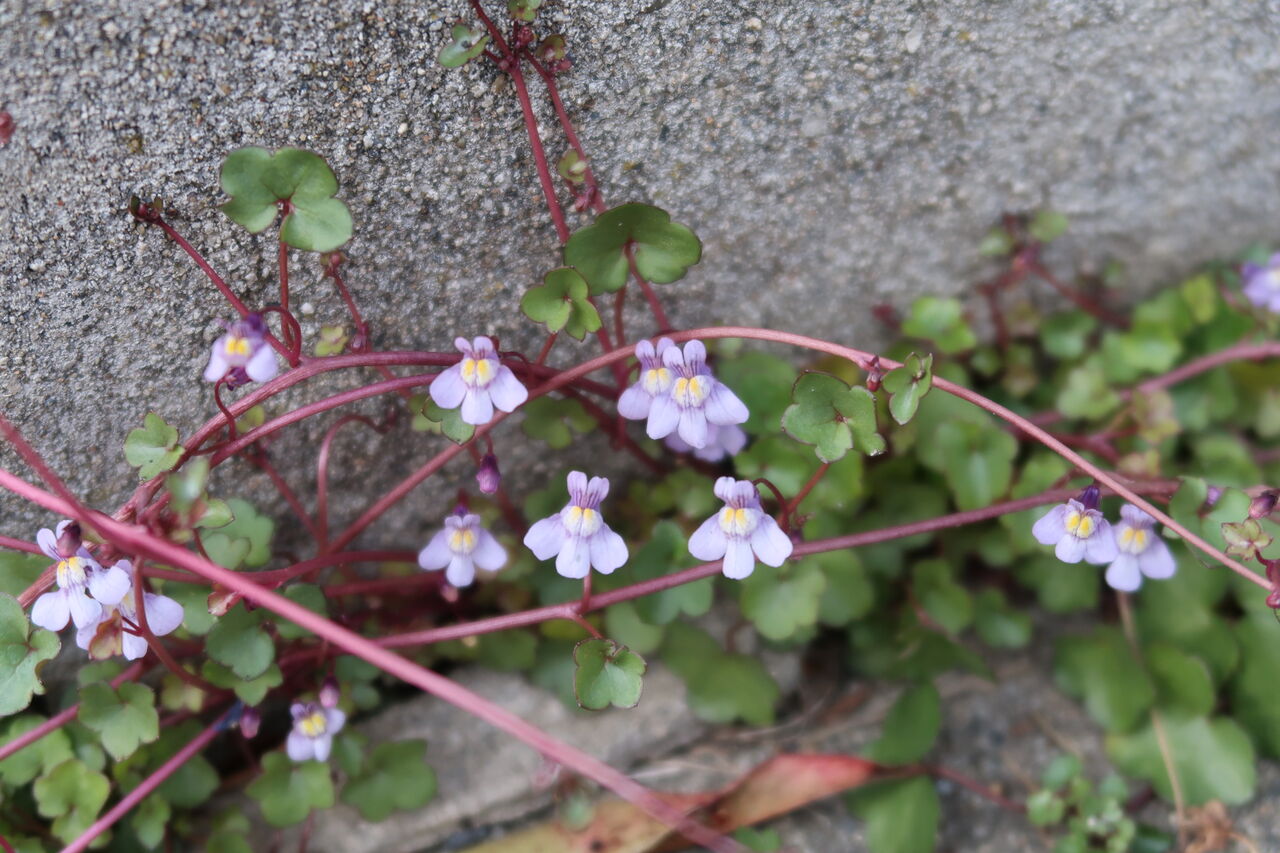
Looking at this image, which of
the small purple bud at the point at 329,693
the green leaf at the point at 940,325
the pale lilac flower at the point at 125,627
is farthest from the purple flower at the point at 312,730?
the green leaf at the point at 940,325

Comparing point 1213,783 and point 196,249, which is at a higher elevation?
point 196,249

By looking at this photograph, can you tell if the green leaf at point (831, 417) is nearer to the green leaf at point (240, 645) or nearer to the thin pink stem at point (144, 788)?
Answer: the green leaf at point (240, 645)

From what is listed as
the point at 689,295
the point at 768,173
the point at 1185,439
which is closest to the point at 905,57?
the point at 768,173

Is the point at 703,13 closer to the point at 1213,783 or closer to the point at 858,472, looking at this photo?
the point at 858,472

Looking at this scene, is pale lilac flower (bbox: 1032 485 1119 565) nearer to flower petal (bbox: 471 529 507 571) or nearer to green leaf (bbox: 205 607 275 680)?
flower petal (bbox: 471 529 507 571)

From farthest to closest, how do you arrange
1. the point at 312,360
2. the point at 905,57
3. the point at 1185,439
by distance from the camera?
1. the point at 1185,439
2. the point at 905,57
3. the point at 312,360

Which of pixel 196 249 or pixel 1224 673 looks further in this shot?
pixel 1224 673

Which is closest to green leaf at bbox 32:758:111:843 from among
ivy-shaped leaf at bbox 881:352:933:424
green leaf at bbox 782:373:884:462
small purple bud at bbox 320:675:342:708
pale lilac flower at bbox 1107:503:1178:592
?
small purple bud at bbox 320:675:342:708
